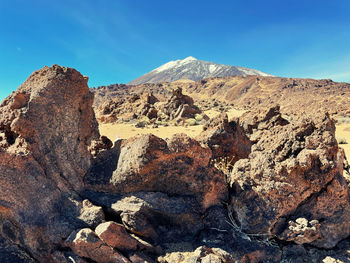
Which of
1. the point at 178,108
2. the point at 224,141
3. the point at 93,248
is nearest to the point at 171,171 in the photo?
the point at 93,248

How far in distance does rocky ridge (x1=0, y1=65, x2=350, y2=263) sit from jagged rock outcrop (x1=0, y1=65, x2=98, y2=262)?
0.01 meters

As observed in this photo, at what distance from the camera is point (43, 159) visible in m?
2.73

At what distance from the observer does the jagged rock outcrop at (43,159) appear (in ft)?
7.93

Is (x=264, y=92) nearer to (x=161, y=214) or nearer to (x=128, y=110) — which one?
(x=128, y=110)

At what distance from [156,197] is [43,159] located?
4.55ft

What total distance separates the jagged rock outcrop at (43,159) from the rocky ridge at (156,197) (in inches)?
0.4

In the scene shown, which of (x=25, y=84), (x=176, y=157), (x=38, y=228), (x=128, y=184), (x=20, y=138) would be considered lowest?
(x=38, y=228)

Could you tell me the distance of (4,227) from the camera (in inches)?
98.2

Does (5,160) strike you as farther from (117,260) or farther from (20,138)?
(117,260)

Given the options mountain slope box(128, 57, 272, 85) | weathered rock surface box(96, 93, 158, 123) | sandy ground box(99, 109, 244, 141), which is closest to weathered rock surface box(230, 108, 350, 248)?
sandy ground box(99, 109, 244, 141)

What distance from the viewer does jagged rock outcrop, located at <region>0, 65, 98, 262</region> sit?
7.93ft

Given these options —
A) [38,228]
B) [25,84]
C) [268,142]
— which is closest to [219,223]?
[268,142]

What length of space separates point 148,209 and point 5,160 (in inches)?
62.1

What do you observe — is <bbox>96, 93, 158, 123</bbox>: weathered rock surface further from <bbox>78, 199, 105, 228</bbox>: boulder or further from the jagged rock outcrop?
<bbox>78, 199, 105, 228</bbox>: boulder
